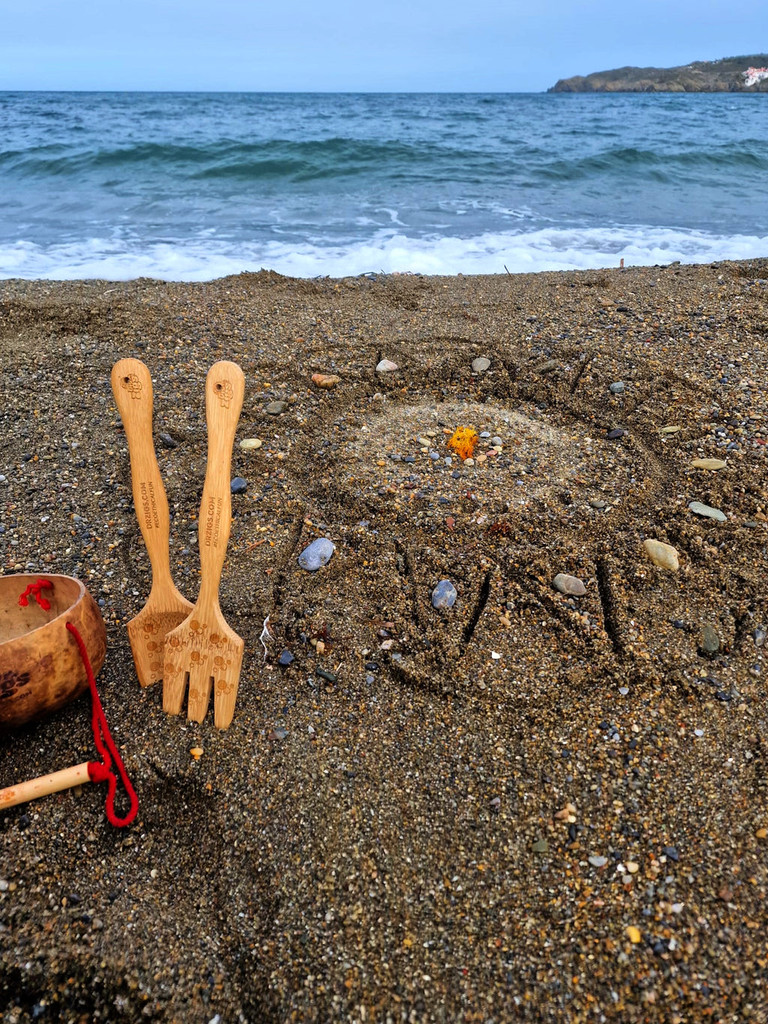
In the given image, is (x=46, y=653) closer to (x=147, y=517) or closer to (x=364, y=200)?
(x=147, y=517)

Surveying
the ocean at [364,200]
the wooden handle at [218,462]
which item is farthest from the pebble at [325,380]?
the ocean at [364,200]

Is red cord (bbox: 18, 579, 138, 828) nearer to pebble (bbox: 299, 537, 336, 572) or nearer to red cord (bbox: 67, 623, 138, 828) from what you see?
red cord (bbox: 67, 623, 138, 828)

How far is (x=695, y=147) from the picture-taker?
1612 centimetres

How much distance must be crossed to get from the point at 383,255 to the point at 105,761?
726 centimetres

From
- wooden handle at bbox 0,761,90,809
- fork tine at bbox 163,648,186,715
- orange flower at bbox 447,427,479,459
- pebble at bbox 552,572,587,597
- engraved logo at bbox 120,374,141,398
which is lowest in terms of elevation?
wooden handle at bbox 0,761,90,809

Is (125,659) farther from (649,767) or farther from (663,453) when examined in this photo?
(663,453)

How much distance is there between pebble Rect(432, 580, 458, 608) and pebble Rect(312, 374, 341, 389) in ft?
5.59

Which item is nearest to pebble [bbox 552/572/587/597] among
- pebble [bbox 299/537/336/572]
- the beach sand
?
the beach sand

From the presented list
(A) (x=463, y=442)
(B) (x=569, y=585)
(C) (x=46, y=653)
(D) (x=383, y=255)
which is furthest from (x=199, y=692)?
(D) (x=383, y=255)

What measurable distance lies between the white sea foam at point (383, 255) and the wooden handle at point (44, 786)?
614cm

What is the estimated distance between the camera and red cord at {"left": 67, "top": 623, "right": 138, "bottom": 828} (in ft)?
6.04

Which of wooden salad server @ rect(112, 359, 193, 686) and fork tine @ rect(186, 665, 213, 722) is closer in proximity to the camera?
wooden salad server @ rect(112, 359, 193, 686)

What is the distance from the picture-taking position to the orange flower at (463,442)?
327 cm

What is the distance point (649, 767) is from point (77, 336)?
417 centimetres
